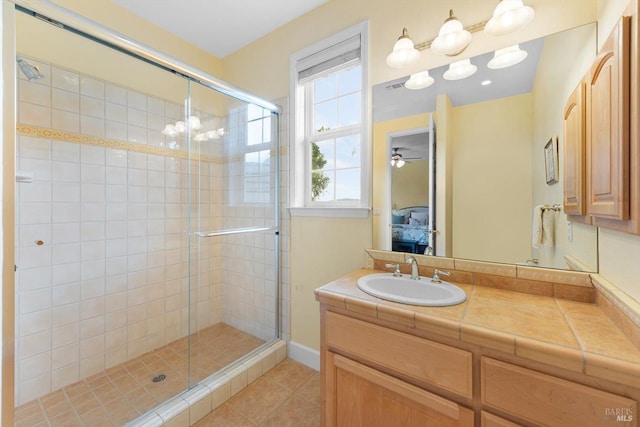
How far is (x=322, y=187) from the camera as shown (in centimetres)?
211

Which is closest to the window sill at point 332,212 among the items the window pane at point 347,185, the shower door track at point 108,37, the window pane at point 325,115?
the window pane at point 347,185

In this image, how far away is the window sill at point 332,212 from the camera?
1.78 meters

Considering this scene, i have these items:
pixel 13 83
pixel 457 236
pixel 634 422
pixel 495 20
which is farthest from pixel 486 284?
pixel 13 83

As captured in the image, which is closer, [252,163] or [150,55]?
[150,55]

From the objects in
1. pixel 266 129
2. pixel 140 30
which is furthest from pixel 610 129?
pixel 140 30

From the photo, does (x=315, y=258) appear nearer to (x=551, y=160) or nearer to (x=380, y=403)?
(x=380, y=403)

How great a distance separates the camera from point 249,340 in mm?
2201

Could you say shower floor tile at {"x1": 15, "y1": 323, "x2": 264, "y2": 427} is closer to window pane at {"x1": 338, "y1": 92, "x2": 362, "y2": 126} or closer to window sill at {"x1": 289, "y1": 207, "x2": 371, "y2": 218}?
window sill at {"x1": 289, "y1": 207, "x2": 371, "y2": 218}

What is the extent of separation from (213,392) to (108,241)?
138 centimetres

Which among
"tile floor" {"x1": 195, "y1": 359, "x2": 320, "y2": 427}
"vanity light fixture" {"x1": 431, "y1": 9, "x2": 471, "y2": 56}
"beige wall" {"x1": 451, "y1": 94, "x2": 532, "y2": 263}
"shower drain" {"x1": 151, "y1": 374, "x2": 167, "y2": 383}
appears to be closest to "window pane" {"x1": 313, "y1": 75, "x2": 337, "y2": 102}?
"vanity light fixture" {"x1": 431, "y1": 9, "x2": 471, "y2": 56}

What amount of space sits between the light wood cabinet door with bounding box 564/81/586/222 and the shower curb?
212 centimetres

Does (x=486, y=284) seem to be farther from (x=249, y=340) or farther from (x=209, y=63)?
(x=209, y=63)

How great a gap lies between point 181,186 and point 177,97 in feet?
2.69

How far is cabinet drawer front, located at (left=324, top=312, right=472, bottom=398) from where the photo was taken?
900mm
